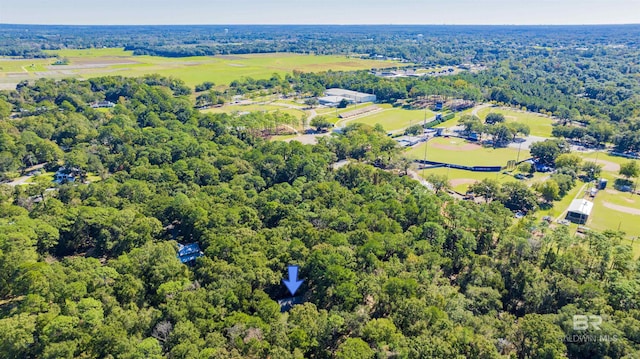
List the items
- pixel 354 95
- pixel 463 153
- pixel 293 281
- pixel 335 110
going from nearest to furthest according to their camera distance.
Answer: pixel 293 281, pixel 463 153, pixel 335 110, pixel 354 95

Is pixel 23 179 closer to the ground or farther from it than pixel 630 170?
farther from it

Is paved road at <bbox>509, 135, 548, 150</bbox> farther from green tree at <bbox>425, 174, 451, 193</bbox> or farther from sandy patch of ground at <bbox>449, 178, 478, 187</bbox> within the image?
green tree at <bbox>425, 174, 451, 193</bbox>

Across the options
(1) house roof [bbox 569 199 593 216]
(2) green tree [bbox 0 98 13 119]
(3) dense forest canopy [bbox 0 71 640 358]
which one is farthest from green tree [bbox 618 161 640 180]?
(2) green tree [bbox 0 98 13 119]

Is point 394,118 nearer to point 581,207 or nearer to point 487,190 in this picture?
point 487,190

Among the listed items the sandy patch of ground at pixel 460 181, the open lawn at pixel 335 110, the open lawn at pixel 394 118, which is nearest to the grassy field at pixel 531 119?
the open lawn at pixel 394 118

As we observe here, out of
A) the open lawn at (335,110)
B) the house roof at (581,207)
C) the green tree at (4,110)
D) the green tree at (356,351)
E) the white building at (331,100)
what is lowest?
the house roof at (581,207)

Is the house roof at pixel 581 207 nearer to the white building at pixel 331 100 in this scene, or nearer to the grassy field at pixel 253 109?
the grassy field at pixel 253 109

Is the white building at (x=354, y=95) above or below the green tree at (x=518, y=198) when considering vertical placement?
above

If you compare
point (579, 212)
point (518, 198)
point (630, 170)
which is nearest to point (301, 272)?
point (518, 198)
